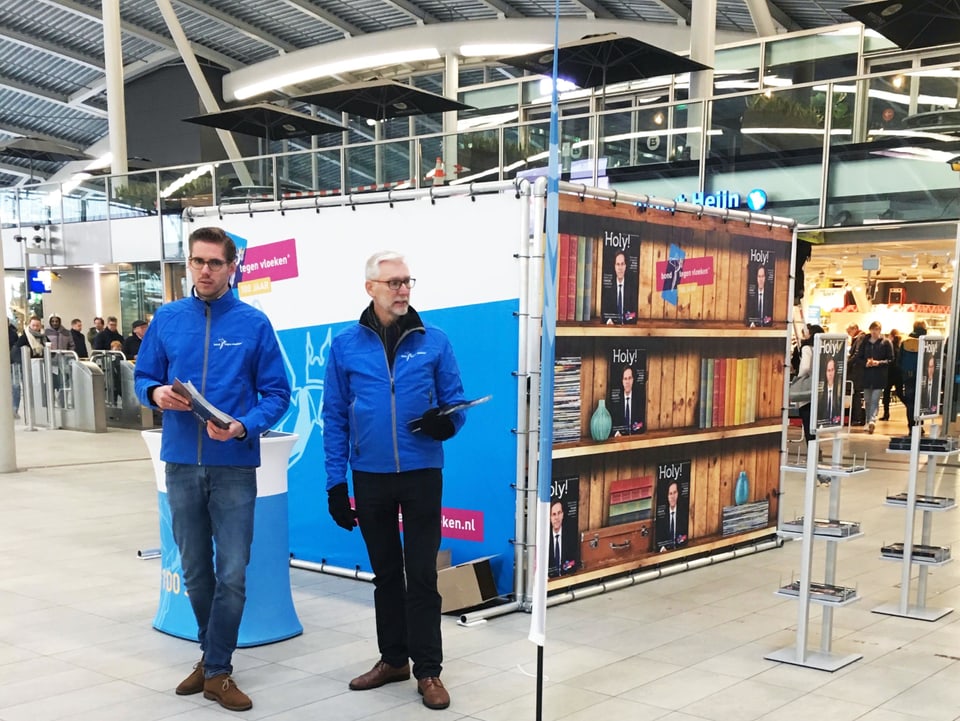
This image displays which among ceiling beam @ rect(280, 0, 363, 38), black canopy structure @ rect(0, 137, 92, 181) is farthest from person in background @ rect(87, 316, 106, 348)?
ceiling beam @ rect(280, 0, 363, 38)

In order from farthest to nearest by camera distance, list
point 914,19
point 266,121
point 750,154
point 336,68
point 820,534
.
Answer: point 336,68 < point 266,121 < point 750,154 < point 914,19 < point 820,534

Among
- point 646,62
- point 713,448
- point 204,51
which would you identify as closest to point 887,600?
point 713,448

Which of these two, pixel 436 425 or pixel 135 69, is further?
pixel 135 69

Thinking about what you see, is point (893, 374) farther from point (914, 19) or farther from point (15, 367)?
point (15, 367)

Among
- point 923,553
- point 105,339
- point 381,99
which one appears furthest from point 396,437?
point 105,339

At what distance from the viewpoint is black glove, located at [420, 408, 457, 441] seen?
3684 mm

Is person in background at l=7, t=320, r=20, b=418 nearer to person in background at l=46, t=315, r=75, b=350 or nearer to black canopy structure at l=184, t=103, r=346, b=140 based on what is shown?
person in background at l=46, t=315, r=75, b=350

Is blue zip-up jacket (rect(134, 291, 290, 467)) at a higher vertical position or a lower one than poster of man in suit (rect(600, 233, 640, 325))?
lower

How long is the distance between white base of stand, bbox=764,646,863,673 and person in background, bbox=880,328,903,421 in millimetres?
11526

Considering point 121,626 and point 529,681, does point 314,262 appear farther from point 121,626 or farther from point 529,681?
point 529,681

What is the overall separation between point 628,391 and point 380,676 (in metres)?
2.40

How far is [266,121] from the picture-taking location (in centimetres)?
1633

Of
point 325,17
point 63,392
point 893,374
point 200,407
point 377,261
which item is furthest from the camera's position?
point 325,17

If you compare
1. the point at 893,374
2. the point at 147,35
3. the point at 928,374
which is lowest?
the point at 893,374
